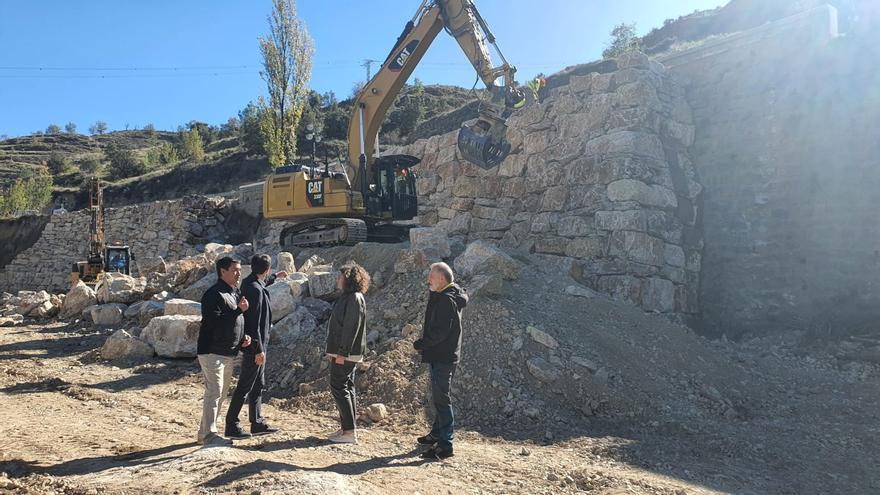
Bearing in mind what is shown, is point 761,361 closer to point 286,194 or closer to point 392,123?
point 286,194

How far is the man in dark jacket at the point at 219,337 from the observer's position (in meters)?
4.44

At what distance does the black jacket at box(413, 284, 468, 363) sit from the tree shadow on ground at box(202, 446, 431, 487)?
75cm

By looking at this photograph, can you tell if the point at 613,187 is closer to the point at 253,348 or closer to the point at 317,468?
the point at 253,348

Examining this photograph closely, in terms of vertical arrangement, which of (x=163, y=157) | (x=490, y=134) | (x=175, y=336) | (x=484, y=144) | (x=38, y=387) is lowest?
(x=38, y=387)

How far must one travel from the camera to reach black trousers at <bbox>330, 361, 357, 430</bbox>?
4598 millimetres

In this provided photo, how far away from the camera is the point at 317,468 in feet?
13.2

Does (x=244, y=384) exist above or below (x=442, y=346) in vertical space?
below

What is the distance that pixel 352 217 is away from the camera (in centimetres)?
1288

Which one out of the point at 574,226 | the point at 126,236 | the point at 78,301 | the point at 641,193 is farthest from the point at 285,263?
the point at 126,236

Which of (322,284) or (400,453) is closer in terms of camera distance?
(400,453)

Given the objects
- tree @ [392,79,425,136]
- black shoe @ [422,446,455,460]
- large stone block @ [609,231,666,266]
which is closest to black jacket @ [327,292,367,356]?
black shoe @ [422,446,455,460]

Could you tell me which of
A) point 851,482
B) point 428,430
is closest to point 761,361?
point 851,482

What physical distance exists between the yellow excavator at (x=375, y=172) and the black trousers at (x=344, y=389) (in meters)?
7.19

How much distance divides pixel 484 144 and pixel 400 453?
24.6ft
